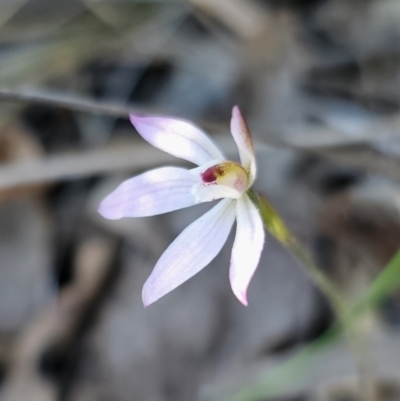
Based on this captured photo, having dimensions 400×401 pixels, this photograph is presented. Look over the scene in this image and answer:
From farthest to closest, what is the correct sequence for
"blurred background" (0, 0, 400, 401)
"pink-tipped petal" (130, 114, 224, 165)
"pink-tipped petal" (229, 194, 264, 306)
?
"blurred background" (0, 0, 400, 401) → "pink-tipped petal" (130, 114, 224, 165) → "pink-tipped petal" (229, 194, 264, 306)

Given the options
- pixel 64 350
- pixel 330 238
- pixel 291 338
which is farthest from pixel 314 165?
pixel 64 350

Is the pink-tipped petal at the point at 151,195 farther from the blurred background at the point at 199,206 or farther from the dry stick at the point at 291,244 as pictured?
the blurred background at the point at 199,206

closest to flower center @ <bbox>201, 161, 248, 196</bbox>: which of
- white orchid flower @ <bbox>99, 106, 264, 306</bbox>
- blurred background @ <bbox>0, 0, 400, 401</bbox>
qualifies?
white orchid flower @ <bbox>99, 106, 264, 306</bbox>

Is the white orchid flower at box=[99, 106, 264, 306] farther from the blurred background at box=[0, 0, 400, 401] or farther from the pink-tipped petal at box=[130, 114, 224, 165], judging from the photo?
the blurred background at box=[0, 0, 400, 401]

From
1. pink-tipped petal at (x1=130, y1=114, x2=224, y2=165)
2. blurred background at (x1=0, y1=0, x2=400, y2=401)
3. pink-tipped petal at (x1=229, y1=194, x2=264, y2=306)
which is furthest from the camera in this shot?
blurred background at (x1=0, y1=0, x2=400, y2=401)

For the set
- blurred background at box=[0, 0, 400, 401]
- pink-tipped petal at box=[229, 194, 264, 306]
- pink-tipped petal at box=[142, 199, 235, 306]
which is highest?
pink-tipped petal at box=[229, 194, 264, 306]

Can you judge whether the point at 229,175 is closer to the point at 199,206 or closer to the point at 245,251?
the point at 245,251
